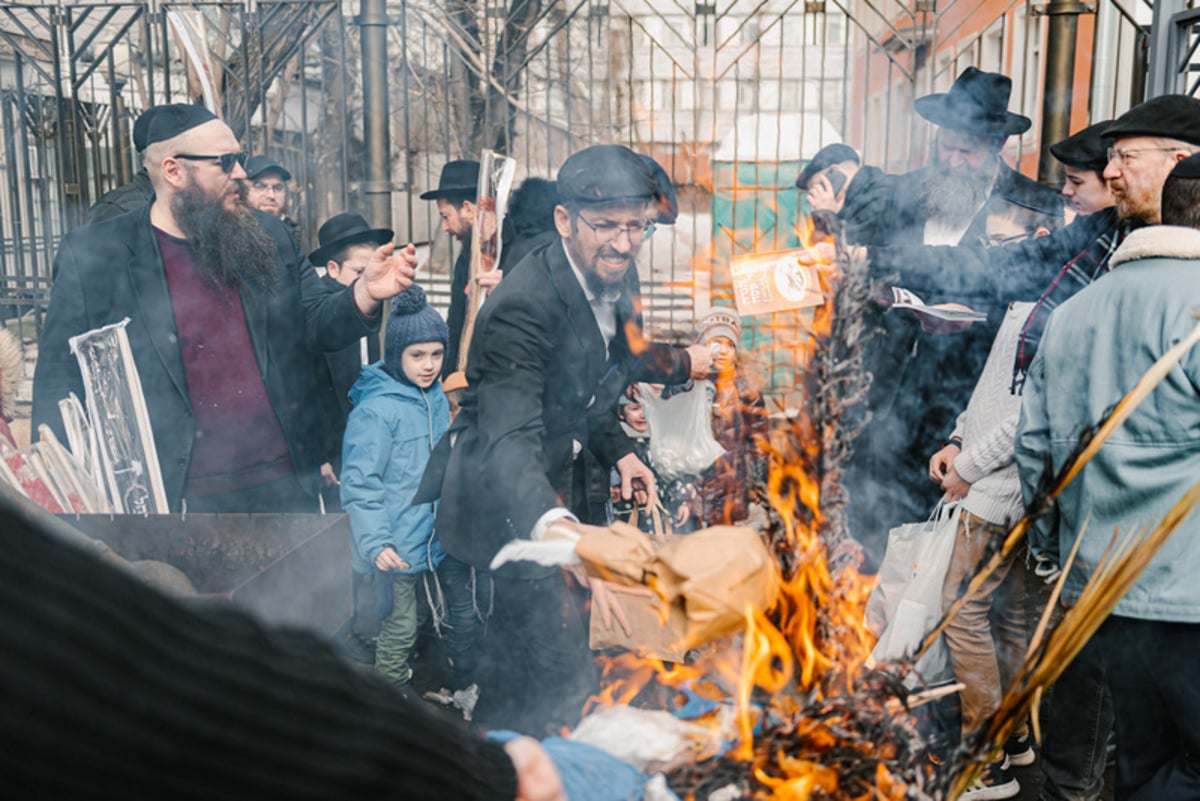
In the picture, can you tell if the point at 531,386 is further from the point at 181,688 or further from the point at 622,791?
the point at 181,688

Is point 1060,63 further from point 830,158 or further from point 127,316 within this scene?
Answer: point 127,316

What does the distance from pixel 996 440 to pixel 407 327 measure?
7.94ft

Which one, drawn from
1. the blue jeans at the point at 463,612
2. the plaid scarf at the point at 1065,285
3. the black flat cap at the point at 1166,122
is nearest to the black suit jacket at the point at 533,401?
the blue jeans at the point at 463,612

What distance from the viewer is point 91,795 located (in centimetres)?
82

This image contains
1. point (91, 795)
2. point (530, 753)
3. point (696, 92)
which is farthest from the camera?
point (696, 92)

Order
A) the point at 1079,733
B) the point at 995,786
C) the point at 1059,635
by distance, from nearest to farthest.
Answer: the point at 1059,635
the point at 1079,733
the point at 995,786

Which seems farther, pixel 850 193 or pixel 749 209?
pixel 749 209

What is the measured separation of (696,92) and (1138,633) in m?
5.47

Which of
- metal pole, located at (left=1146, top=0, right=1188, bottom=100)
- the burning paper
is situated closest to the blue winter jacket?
the burning paper

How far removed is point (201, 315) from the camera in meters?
3.77

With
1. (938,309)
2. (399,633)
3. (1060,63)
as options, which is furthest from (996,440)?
(1060,63)

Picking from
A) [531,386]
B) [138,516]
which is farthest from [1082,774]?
[138,516]

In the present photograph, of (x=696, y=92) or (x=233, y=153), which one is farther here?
(x=696, y=92)

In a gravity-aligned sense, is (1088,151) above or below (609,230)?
above
